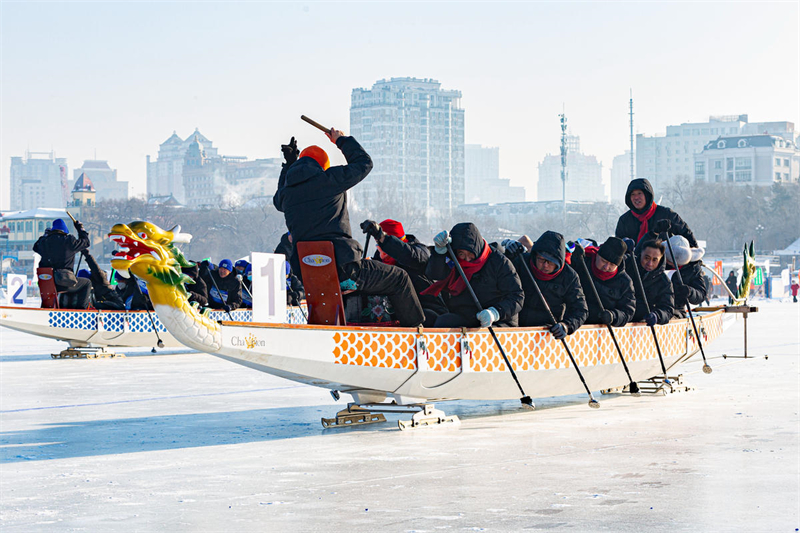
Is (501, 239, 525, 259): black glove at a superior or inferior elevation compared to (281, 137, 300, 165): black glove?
inferior

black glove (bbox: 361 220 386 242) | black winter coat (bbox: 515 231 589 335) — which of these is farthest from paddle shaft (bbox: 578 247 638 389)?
black glove (bbox: 361 220 386 242)

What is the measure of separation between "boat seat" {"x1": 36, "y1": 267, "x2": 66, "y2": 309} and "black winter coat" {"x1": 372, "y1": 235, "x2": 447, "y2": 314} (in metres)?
9.32

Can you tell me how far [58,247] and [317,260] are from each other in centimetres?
991

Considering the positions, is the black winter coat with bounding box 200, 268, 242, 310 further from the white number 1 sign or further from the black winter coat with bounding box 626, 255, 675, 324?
the white number 1 sign

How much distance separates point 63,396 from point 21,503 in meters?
5.84

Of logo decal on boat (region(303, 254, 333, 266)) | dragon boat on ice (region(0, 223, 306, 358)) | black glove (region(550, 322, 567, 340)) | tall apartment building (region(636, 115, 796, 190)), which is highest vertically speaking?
tall apartment building (region(636, 115, 796, 190))

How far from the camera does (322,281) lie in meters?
8.43

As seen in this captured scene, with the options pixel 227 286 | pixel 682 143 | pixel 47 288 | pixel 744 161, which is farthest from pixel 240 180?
pixel 47 288

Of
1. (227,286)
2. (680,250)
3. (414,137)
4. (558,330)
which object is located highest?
(414,137)

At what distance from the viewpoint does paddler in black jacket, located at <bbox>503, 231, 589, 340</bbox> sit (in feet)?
30.0

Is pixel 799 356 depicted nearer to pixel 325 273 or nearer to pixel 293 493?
pixel 325 273

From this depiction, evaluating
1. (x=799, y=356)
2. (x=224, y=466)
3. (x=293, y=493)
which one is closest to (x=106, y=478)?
(x=224, y=466)

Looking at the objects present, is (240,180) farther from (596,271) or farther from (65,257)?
(596,271)

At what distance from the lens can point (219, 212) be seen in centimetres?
9925
